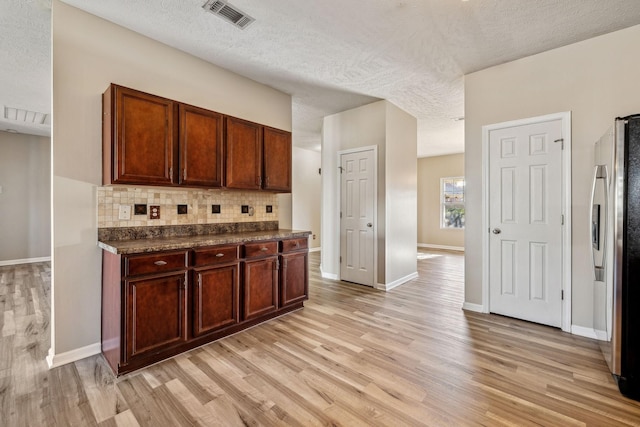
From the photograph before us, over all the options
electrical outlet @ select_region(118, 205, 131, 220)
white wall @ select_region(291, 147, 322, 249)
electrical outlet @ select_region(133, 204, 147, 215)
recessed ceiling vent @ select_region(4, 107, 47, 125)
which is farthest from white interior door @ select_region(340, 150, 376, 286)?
recessed ceiling vent @ select_region(4, 107, 47, 125)

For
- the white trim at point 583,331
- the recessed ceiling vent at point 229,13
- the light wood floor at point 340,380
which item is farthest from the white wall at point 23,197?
the white trim at point 583,331

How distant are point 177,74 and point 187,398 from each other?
2.94 metres

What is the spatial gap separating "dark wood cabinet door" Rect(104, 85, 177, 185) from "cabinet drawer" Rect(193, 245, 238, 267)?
72 cm

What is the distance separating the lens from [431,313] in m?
3.35

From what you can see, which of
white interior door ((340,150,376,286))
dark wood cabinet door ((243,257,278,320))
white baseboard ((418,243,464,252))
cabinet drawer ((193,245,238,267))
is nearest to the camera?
cabinet drawer ((193,245,238,267))

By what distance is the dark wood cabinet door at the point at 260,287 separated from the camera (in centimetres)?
284

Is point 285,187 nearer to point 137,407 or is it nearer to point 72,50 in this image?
point 72,50

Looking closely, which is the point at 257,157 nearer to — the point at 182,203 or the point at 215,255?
the point at 182,203

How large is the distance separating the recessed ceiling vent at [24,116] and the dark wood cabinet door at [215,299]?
4.94m

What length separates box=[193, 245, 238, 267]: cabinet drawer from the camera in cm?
245

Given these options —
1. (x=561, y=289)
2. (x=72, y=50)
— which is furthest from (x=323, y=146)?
(x=561, y=289)

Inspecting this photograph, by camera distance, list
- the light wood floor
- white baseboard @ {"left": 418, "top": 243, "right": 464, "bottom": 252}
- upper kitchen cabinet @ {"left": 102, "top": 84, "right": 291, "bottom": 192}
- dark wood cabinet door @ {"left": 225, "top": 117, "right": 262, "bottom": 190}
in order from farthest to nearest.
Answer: white baseboard @ {"left": 418, "top": 243, "right": 464, "bottom": 252}
dark wood cabinet door @ {"left": 225, "top": 117, "right": 262, "bottom": 190}
upper kitchen cabinet @ {"left": 102, "top": 84, "right": 291, "bottom": 192}
the light wood floor

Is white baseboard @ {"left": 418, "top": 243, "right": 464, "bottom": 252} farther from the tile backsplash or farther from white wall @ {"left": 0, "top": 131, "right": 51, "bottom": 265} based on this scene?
white wall @ {"left": 0, "top": 131, "right": 51, "bottom": 265}

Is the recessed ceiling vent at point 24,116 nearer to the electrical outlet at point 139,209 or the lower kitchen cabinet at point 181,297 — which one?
the electrical outlet at point 139,209
